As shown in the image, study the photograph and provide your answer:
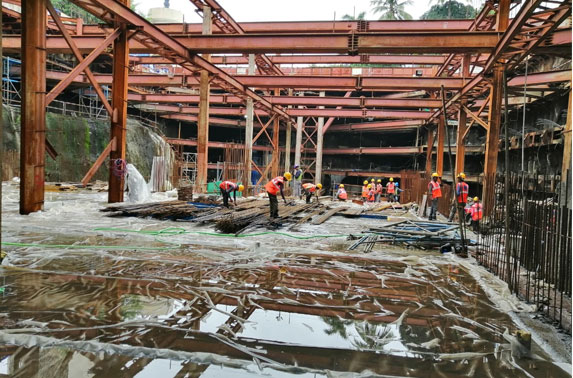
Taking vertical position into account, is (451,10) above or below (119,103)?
above

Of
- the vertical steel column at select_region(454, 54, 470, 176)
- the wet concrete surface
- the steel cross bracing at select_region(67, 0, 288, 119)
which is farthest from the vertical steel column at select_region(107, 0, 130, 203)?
the vertical steel column at select_region(454, 54, 470, 176)

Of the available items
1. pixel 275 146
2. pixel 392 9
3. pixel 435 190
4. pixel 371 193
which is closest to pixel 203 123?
pixel 275 146

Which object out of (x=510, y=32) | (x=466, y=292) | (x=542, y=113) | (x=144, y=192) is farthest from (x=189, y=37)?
(x=542, y=113)

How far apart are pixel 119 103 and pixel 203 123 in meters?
5.24

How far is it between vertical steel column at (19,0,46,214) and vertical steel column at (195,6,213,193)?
754cm

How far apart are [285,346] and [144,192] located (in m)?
11.3

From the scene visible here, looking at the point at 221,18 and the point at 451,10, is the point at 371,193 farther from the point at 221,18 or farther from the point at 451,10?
the point at 451,10

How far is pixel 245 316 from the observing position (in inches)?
154

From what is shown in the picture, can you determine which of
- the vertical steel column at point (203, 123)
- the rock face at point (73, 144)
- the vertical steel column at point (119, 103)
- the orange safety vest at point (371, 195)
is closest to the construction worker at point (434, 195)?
the orange safety vest at point (371, 195)

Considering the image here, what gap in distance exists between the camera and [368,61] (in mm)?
23328

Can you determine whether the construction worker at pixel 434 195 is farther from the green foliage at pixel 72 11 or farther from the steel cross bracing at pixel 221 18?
the green foliage at pixel 72 11

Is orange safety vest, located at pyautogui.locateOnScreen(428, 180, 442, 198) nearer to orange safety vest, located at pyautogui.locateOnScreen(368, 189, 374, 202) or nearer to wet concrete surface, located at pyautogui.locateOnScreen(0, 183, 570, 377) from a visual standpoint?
wet concrete surface, located at pyautogui.locateOnScreen(0, 183, 570, 377)

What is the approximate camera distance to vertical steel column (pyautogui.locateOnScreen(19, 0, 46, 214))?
939cm

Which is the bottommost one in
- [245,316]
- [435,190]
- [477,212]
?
[245,316]
